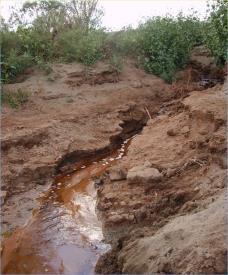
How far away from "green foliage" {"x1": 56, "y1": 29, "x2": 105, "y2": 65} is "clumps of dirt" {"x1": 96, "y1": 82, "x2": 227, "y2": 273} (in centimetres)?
330

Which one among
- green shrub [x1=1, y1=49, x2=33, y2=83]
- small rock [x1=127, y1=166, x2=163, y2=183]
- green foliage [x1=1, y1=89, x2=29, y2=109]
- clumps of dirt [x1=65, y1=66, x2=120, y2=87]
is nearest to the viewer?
small rock [x1=127, y1=166, x2=163, y2=183]

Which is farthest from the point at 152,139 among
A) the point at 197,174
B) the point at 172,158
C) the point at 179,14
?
the point at 179,14

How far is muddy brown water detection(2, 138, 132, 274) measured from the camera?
460cm

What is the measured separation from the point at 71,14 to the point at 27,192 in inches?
307

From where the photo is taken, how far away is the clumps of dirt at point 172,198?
144 inches

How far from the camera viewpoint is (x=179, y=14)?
12.7m

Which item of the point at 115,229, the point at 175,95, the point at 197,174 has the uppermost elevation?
the point at 175,95

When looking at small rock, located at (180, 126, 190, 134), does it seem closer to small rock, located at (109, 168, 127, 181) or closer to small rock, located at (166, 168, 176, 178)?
small rock, located at (166, 168, 176, 178)

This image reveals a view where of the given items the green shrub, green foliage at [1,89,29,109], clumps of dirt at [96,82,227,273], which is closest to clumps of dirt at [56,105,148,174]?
clumps of dirt at [96,82,227,273]

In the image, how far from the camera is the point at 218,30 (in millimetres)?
10805

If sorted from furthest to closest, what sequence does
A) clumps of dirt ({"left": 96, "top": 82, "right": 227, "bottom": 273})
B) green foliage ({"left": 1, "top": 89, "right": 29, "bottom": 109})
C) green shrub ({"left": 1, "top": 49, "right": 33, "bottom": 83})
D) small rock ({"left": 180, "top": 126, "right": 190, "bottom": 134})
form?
green shrub ({"left": 1, "top": 49, "right": 33, "bottom": 83})
green foliage ({"left": 1, "top": 89, "right": 29, "bottom": 109})
small rock ({"left": 180, "top": 126, "right": 190, "bottom": 134})
clumps of dirt ({"left": 96, "top": 82, "right": 227, "bottom": 273})

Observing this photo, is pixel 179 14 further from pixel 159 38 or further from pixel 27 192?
pixel 27 192

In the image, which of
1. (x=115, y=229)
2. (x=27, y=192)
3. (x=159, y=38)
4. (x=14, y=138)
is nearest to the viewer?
(x=115, y=229)

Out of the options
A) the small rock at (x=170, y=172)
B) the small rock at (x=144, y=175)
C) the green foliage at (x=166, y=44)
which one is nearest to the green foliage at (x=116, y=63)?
the green foliage at (x=166, y=44)
